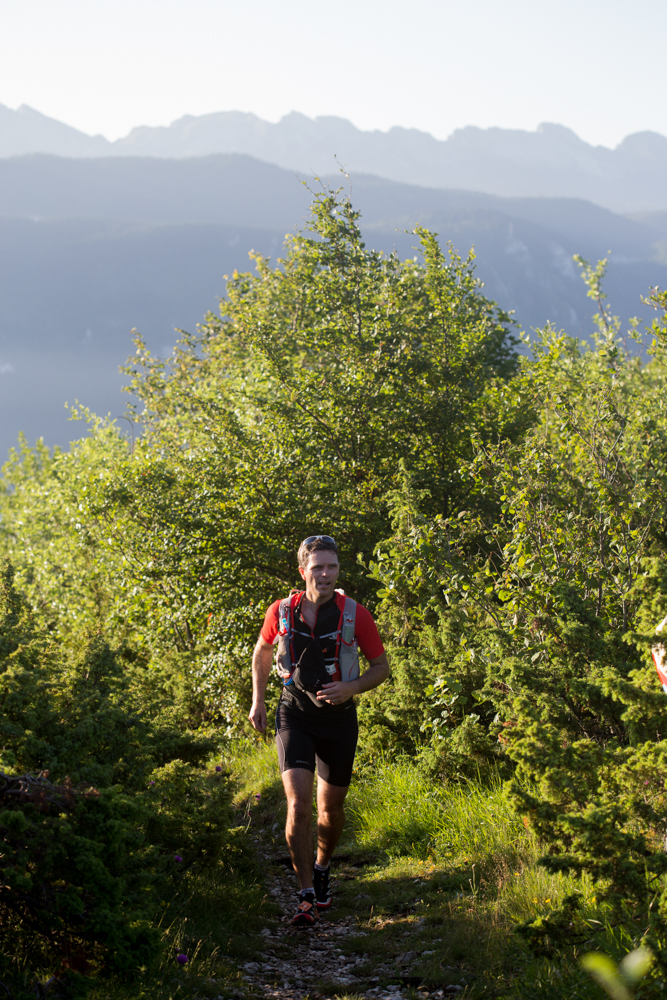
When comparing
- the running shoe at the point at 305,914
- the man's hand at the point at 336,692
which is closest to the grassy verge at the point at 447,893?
the running shoe at the point at 305,914

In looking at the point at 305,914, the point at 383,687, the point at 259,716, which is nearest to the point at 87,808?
the point at 259,716

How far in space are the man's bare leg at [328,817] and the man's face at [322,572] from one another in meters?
1.24

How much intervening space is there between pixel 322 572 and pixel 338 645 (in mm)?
469

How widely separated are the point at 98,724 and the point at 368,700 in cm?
370

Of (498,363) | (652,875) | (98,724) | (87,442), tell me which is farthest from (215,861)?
(87,442)

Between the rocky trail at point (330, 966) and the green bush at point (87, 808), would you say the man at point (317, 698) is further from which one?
the green bush at point (87, 808)

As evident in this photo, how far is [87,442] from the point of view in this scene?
2155 centimetres

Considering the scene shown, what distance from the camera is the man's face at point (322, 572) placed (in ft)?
16.9

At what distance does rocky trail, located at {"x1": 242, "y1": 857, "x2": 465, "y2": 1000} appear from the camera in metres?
4.08

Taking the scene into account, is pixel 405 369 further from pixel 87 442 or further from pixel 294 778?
pixel 87 442

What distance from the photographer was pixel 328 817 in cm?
528

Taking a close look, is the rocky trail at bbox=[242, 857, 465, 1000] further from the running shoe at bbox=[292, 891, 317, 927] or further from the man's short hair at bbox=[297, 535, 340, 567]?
the man's short hair at bbox=[297, 535, 340, 567]

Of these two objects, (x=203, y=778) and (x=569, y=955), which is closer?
(x=569, y=955)

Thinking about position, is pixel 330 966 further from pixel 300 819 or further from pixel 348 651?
pixel 348 651
